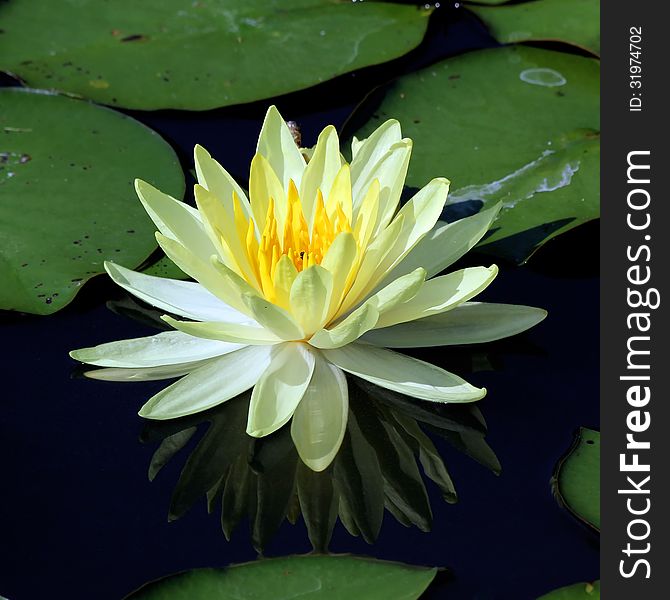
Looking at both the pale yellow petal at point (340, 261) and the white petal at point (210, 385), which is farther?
the white petal at point (210, 385)

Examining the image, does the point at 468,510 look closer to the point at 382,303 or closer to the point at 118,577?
the point at 382,303

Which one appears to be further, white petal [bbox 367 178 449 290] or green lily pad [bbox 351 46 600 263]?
green lily pad [bbox 351 46 600 263]

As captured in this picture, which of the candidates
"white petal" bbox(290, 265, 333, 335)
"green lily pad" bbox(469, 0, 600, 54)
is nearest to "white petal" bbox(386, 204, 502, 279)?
"white petal" bbox(290, 265, 333, 335)

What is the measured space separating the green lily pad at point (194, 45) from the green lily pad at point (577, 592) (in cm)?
210

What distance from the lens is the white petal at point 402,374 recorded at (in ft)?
7.20

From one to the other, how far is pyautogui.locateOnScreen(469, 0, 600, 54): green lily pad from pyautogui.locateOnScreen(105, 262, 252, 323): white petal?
73.7 inches

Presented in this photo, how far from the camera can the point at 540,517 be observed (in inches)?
82.7

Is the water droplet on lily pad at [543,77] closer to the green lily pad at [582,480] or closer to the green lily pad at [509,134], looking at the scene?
the green lily pad at [509,134]

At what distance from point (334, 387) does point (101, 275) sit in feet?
2.78

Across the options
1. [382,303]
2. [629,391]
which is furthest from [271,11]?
[629,391]

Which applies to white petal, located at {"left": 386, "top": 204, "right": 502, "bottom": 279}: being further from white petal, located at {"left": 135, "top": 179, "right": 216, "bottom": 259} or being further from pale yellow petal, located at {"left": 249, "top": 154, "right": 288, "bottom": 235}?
white petal, located at {"left": 135, "top": 179, "right": 216, "bottom": 259}

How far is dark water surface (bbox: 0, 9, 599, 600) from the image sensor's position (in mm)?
1988

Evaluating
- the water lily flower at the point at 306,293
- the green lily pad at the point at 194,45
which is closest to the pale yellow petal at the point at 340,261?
the water lily flower at the point at 306,293

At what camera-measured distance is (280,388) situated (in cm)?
216
